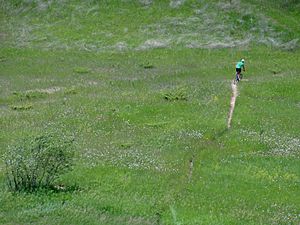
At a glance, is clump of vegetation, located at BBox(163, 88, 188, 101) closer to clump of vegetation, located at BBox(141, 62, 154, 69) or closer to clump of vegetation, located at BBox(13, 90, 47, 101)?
clump of vegetation, located at BBox(141, 62, 154, 69)

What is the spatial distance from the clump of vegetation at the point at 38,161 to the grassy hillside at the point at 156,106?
1068 millimetres

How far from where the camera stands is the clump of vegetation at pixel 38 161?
91.3 ft

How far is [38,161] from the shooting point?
91.6 feet

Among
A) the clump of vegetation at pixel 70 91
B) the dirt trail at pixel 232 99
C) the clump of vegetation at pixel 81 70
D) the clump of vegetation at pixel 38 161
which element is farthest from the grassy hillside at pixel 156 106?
the clump of vegetation at pixel 38 161

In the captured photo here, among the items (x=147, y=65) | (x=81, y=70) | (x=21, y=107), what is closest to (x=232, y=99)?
(x=147, y=65)

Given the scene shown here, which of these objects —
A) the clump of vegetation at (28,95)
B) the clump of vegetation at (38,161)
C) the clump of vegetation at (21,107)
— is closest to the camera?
the clump of vegetation at (38,161)

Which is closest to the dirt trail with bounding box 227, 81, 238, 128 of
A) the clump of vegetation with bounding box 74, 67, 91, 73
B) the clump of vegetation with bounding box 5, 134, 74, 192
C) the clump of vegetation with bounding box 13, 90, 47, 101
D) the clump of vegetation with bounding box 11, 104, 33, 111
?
the clump of vegetation with bounding box 74, 67, 91, 73

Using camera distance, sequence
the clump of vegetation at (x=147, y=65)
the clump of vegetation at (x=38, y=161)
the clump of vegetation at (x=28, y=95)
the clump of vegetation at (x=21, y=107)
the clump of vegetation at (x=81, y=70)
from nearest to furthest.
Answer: the clump of vegetation at (x=38, y=161), the clump of vegetation at (x=21, y=107), the clump of vegetation at (x=28, y=95), the clump of vegetation at (x=81, y=70), the clump of vegetation at (x=147, y=65)

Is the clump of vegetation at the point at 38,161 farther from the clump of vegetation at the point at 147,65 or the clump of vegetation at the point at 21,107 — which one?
the clump of vegetation at the point at 147,65

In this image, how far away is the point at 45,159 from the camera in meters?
28.0

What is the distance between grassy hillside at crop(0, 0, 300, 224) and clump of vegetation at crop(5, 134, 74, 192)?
1068 mm

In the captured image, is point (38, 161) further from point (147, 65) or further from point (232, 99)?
point (147, 65)

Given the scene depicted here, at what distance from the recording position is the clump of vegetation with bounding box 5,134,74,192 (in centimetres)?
2783

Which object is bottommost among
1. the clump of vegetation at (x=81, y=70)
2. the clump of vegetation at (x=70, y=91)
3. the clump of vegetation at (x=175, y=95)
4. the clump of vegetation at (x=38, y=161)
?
the clump of vegetation at (x=81, y=70)
